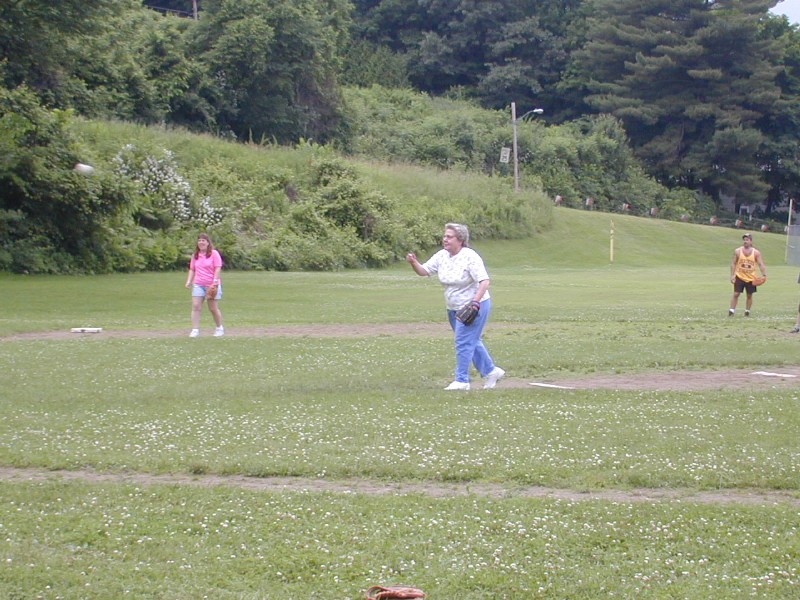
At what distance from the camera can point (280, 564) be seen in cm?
557

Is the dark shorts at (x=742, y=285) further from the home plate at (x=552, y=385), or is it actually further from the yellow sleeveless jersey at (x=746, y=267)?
the home plate at (x=552, y=385)

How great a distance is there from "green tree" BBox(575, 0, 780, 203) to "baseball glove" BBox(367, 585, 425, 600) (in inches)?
3153

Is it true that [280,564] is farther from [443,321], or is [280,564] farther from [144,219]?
[144,219]

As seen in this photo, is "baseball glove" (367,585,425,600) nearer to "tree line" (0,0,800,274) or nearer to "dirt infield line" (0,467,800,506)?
"dirt infield line" (0,467,800,506)

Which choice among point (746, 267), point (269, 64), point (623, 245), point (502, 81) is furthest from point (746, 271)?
point (502, 81)

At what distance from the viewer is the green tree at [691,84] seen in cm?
8012

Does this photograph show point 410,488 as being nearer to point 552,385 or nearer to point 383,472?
point 383,472

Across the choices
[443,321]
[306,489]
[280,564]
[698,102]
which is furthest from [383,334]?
[698,102]

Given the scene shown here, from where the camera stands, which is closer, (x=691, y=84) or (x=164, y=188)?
(x=164, y=188)

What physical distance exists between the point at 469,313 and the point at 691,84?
77.8 meters

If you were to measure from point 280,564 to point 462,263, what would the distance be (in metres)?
6.58

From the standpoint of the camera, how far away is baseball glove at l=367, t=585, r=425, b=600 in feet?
16.8

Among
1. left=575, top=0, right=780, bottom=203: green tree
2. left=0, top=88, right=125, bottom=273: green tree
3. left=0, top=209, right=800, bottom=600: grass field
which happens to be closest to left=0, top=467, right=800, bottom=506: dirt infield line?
left=0, top=209, right=800, bottom=600: grass field

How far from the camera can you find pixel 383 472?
7.59m
